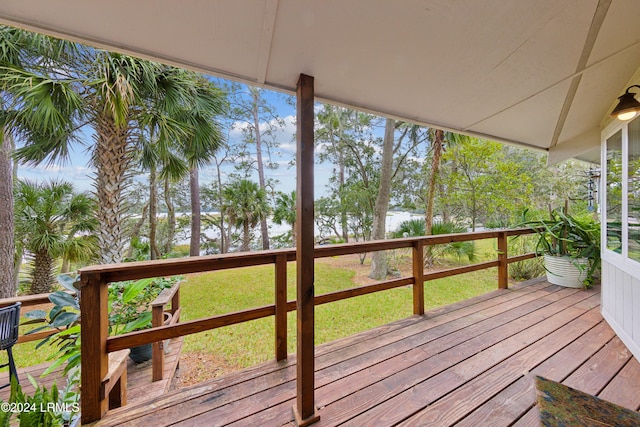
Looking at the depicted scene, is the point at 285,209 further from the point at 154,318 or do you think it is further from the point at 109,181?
the point at 154,318

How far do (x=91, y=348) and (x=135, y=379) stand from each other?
65.8 inches

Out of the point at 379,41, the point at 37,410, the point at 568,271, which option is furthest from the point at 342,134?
the point at 37,410

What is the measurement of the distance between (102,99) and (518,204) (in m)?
9.14

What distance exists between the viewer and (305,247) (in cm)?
136

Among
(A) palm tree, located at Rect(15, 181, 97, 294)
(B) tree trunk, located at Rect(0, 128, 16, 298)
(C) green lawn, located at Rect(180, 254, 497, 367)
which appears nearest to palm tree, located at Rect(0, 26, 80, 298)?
(B) tree trunk, located at Rect(0, 128, 16, 298)

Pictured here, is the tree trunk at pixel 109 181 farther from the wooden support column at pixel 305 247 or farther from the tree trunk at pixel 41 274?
the wooden support column at pixel 305 247

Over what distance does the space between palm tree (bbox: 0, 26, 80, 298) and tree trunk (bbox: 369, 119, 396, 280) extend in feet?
19.0

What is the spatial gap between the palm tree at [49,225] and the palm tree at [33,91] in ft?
5.15

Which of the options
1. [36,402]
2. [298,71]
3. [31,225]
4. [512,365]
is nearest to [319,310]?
[512,365]

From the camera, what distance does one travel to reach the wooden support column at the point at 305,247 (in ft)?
4.33

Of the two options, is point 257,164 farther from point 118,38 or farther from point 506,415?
point 506,415

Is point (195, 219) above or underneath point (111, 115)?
underneath

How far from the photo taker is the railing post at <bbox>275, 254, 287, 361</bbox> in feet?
6.34

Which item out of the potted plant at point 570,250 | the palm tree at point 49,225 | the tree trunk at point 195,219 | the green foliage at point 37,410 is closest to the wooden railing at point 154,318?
the green foliage at point 37,410
